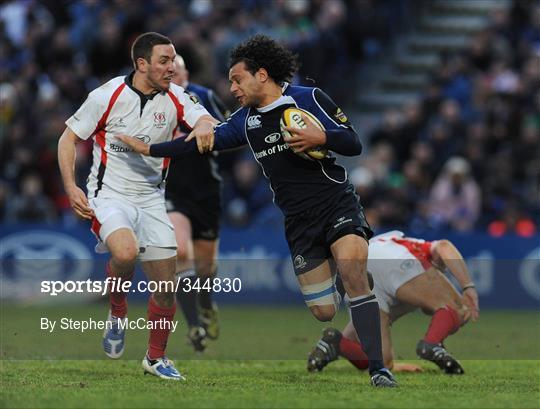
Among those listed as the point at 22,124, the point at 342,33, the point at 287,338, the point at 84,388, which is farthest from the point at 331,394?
the point at 342,33

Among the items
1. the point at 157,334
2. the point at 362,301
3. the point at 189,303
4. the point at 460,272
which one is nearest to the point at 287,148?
the point at 362,301

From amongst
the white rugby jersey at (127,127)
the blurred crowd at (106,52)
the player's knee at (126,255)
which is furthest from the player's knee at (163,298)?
the blurred crowd at (106,52)

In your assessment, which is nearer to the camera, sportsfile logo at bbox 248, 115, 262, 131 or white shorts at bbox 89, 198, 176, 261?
sportsfile logo at bbox 248, 115, 262, 131

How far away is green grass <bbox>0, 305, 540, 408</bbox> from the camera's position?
8.91 metres

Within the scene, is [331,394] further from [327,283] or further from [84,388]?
[84,388]

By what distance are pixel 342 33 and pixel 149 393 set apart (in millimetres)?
15503

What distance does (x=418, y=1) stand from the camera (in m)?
25.7

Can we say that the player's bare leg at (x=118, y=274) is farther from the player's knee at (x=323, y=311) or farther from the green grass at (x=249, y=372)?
the player's knee at (x=323, y=311)

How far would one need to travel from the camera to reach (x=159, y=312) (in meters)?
10.4

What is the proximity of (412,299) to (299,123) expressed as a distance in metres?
2.33

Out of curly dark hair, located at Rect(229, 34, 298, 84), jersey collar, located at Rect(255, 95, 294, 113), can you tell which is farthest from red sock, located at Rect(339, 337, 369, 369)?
curly dark hair, located at Rect(229, 34, 298, 84)

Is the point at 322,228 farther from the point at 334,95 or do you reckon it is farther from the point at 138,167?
the point at 334,95

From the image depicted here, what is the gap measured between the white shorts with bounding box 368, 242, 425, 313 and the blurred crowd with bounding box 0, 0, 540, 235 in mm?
6350

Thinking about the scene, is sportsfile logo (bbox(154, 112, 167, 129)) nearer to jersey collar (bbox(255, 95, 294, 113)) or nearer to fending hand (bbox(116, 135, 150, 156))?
fending hand (bbox(116, 135, 150, 156))
